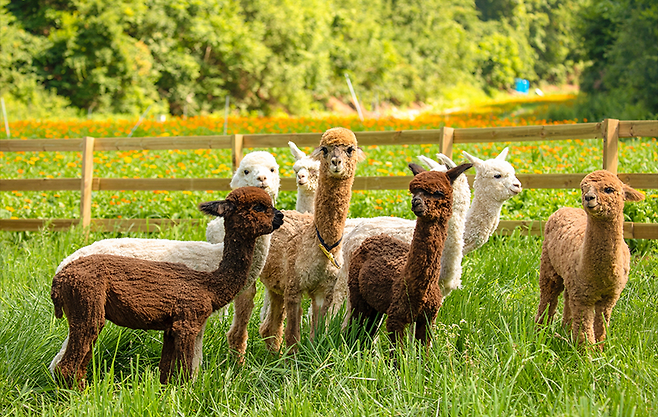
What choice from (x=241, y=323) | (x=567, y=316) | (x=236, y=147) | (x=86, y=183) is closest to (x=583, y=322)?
(x=567, y=316)

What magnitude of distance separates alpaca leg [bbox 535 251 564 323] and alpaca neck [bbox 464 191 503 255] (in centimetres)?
45

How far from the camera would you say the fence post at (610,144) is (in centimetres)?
576

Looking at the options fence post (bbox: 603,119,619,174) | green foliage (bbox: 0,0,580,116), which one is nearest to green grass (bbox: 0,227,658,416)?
fence post (bbox: 603,119,619,174)

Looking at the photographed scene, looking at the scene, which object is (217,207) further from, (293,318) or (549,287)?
(549,287)

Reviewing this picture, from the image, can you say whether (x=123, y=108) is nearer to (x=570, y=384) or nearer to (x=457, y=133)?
(x=457, y=133)

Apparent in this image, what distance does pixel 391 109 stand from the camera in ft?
117

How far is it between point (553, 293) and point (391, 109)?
32.8m

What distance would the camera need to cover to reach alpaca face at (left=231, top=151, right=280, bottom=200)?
12.6 ft

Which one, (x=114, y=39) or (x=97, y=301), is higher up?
(x=114, y=39)

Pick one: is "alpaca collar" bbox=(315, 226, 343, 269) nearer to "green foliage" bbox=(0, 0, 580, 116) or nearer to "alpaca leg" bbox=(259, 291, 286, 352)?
"alpaca leg" bbox=(259, 291, 286, 352)

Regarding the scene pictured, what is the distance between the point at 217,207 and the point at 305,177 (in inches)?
51.7

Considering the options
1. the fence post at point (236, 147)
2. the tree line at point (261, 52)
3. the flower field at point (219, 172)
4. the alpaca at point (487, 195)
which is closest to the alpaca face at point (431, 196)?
the alpaca at point (487, 195)

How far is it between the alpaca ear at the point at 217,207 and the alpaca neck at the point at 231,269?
0.12m

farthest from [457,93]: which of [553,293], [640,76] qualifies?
[553,293]
